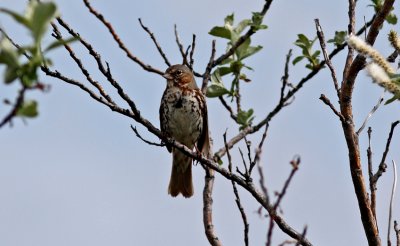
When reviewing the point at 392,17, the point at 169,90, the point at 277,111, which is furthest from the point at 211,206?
the point at 169,90

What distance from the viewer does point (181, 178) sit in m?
9.17

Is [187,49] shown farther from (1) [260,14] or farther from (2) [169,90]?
(2) [169,90]

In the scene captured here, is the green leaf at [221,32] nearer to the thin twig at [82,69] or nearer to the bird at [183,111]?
the thin twig at [82,69]

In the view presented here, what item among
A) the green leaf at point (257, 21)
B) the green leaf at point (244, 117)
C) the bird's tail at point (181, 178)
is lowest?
the green leaf at point (244, 117)

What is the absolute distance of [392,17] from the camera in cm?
491

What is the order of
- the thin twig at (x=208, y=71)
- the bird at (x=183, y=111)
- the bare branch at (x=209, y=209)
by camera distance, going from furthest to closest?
the bird at (x=183, y=111)
the thin twig at (x=208, y=71)
the bare branch at (x=209, y=209)

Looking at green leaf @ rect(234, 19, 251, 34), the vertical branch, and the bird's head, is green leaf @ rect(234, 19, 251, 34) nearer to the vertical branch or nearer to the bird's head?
Result: the vertical branch

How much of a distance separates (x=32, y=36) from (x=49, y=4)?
4.7 inches

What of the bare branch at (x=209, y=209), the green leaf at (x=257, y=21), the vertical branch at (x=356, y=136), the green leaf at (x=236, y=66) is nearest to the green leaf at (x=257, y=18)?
the green leaf at (x=257, y=21)

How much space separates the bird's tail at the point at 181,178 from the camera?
9145mm

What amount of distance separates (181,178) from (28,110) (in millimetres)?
7631

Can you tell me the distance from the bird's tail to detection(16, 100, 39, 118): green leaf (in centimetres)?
750

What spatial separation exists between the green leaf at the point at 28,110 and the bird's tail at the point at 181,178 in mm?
7500

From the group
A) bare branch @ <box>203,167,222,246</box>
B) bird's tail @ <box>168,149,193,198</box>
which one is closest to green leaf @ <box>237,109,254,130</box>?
bare branch @ <box>203,167,222,246</box>
